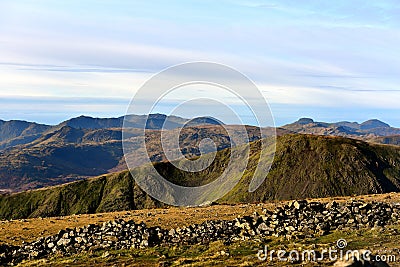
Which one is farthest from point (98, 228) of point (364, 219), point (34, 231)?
point (364, 219)

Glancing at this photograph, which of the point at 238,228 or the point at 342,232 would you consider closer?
the point at 342,232

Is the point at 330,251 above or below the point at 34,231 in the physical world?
above

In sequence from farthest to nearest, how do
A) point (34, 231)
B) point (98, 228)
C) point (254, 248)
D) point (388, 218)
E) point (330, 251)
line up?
1. point (34, 231)
2. point (98, 228)
3. point (388, 218)
4. point (254, 248)
5. point (330, 251)

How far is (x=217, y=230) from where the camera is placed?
41.8 meters

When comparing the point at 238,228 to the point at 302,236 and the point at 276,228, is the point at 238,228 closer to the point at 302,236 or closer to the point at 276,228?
the point at 276,228

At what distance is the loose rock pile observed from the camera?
40.2 m

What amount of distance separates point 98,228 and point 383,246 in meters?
27.8

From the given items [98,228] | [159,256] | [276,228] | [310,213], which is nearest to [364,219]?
[310,213]

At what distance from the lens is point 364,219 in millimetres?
40469

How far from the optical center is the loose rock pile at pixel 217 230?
40156 millimetres

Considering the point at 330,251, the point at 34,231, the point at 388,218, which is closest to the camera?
the point at 330,251

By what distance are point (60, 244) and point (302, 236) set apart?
79.0ft

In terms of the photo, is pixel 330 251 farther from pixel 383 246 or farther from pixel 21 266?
pixel 21 266

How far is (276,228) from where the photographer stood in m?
40.5
